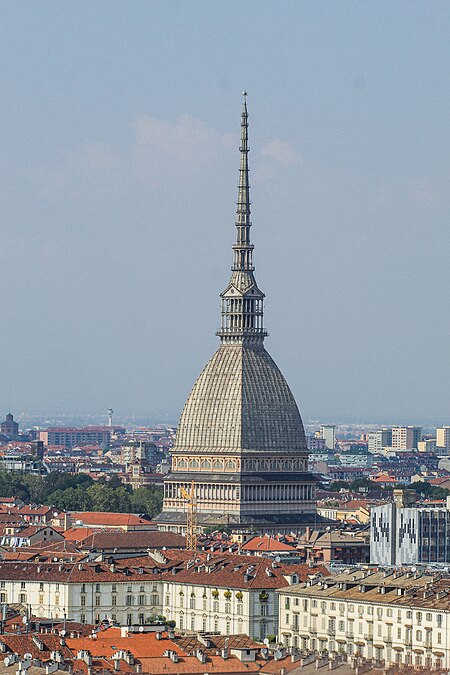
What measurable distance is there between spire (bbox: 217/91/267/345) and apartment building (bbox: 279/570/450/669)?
274ft

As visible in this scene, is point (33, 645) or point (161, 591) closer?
point (33, 645)

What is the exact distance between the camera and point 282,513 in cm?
18388

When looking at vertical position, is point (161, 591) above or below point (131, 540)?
below

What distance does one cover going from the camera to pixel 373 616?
9662 cm

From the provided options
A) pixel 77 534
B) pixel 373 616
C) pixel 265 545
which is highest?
pixel 77 534

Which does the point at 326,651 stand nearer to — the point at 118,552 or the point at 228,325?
the point at 118,552

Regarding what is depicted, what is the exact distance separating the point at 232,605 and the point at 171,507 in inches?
3037

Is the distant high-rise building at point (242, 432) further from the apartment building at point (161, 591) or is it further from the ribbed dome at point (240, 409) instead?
the apartment building at point (161, 591)

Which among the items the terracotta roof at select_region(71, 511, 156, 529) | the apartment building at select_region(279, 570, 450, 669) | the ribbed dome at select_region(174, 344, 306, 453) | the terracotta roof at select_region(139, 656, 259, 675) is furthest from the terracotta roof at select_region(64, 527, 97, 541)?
the terracotta roof at select_region(139, 656, 259, 675)

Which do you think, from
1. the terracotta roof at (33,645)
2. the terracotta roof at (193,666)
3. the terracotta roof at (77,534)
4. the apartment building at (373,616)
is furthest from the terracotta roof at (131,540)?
the terracotta roof at (193,666)

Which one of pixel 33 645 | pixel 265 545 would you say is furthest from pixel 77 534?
pixel 33 645

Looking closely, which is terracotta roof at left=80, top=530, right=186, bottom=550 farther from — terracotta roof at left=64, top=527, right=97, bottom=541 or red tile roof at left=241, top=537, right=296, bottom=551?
red tile roof at left=241, top=537, right=296, bottom=551

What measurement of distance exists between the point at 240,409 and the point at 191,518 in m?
24.7

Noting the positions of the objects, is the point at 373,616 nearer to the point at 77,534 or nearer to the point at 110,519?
the point at 77,534
